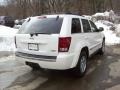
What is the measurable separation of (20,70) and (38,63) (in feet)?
6.31

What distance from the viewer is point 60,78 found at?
6.68 metres

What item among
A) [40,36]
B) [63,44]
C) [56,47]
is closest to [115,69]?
[63,44]

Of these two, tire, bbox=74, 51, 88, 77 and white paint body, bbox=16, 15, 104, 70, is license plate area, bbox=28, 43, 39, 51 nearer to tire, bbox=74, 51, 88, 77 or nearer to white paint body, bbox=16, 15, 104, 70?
white paint body, bbox=16, 15, 104, 70

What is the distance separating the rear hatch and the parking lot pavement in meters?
0.89

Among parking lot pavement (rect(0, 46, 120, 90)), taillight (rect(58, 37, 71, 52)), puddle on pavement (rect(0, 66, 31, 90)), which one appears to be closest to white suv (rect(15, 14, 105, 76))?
taillight (rect(58, 37, 71, 52))

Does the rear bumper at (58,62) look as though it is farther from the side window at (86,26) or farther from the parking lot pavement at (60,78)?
the side window at (86,26)

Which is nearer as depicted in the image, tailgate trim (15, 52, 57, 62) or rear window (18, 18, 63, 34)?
tailgate trim (15, 52, 57, 62)

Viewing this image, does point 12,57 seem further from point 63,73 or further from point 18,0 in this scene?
point 18,0

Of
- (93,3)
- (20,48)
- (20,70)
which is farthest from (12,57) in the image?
(93,3)

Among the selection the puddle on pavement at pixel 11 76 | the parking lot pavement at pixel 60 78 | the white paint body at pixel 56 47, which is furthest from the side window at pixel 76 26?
the puddle on pavement at pixel 11 76

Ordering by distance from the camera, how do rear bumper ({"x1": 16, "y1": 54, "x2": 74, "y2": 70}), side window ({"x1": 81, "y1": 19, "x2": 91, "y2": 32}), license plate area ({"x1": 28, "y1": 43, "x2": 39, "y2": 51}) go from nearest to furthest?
rear bumper ({"x1": 16, "y1": 54, "x2": 74, "y2": 70}) → license plate area ({"x1": 28, "y1": 43, "x2": 39, "y2": 51}) → side window ({"x1": 81, "y1": 19, "x2": 91, "y2": 32})

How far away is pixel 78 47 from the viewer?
6.32 meters

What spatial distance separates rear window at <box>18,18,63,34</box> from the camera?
6.04m

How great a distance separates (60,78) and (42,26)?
1650 mm
